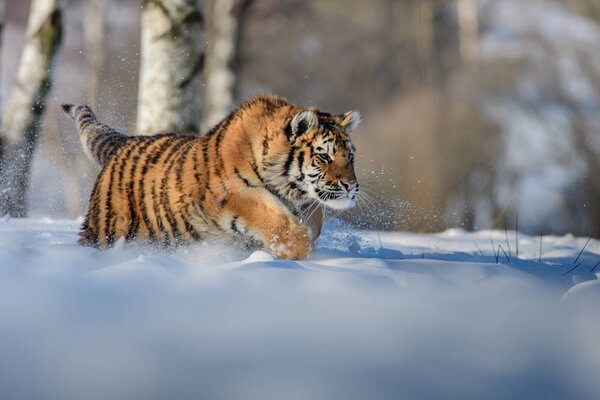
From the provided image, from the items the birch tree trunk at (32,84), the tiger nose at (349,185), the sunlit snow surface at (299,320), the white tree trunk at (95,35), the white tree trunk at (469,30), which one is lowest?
the sunlit snow surface at (299,320)

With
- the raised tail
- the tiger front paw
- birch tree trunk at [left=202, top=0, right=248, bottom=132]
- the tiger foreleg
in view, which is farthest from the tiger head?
birch tree trunk at [left=202, top=0, right=248, bottom=132]

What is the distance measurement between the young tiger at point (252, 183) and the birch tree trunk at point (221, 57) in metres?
6.18

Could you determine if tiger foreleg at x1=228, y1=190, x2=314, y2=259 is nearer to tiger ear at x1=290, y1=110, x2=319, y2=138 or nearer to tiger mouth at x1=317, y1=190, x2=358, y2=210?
tiger mouth at x1=317, y1=190, x2=358, y2=210

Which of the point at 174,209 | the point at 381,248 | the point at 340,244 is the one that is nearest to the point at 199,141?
the point at 174,209

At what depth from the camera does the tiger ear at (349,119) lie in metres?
3.77

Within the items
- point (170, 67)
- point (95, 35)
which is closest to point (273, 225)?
point (170, 67)

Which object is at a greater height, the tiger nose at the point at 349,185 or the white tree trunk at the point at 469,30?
the white tree trunk at the point at 469,30

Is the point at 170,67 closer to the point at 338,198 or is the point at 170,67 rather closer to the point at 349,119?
the point at 349,119

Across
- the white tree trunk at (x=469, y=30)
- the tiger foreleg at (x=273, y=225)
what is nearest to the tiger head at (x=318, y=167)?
the tiger foreleg at (x=273, y=225)

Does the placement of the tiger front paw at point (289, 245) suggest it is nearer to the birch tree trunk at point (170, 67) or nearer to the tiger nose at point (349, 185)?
the tiger nose at point (349, 185)

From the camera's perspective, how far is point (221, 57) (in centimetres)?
1074

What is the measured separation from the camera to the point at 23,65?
8383 mm

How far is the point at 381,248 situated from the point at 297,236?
119cm

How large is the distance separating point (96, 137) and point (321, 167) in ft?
6.35
